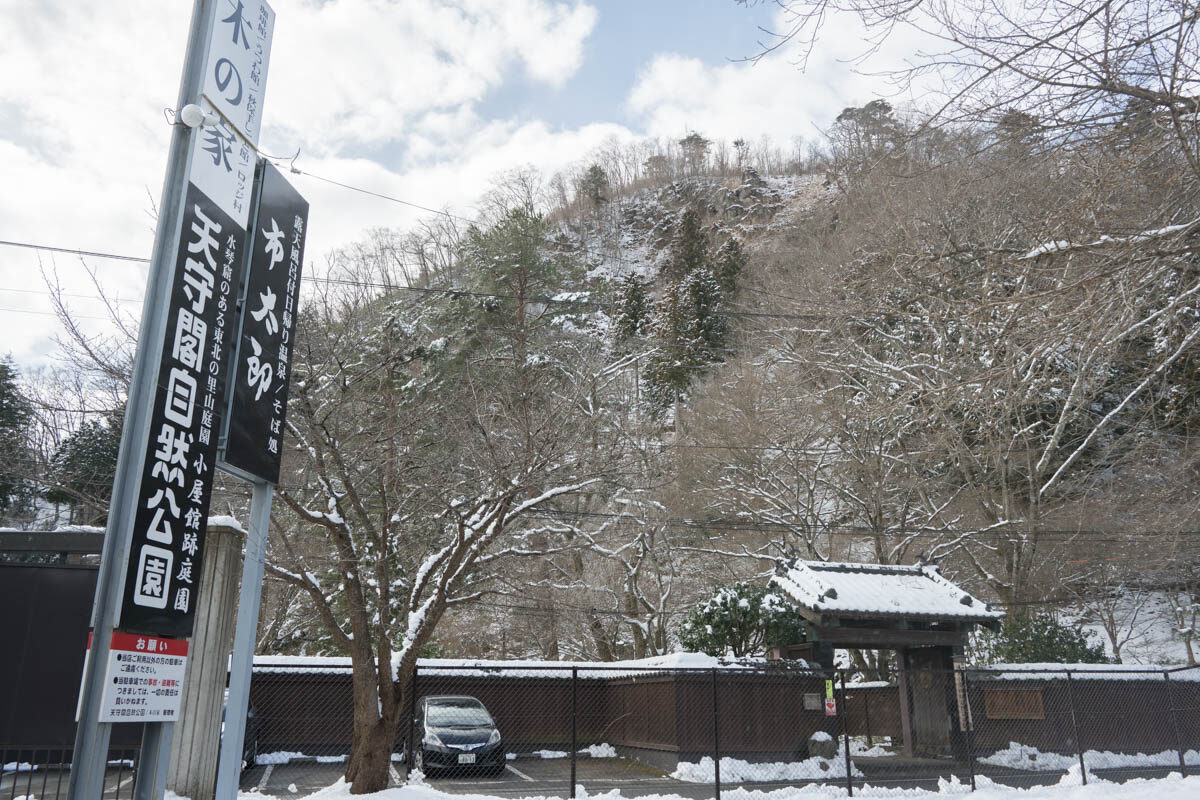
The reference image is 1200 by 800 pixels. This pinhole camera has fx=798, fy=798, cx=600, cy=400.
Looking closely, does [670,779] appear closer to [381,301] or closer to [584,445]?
[584,445]

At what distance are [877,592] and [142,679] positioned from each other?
1546cm

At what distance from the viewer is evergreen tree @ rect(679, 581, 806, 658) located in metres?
18.0

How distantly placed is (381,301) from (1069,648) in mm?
18614

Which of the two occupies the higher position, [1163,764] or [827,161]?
[827,161]

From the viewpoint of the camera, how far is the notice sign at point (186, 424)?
4.86 metres

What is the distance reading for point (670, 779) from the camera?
47.2 feet

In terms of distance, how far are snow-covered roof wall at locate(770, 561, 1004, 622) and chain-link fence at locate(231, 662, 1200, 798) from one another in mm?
1291

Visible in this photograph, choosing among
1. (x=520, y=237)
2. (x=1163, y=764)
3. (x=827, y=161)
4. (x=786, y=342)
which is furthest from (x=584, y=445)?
(x=520, y=237)

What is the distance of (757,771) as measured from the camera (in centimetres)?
1466

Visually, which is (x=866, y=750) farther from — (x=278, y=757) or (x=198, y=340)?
(x=198, y=340)

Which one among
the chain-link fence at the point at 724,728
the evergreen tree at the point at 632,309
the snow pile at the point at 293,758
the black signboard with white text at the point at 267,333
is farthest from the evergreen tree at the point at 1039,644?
the evergreen tree at the point at 632,309

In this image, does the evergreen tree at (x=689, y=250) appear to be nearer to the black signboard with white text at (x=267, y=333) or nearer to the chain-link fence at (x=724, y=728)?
the chain-link fence at (x=724, y=728)

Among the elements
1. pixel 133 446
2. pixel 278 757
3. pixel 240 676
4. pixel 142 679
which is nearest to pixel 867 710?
pixel 278 757

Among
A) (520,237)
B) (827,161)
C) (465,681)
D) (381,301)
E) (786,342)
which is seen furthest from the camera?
(520,237)
